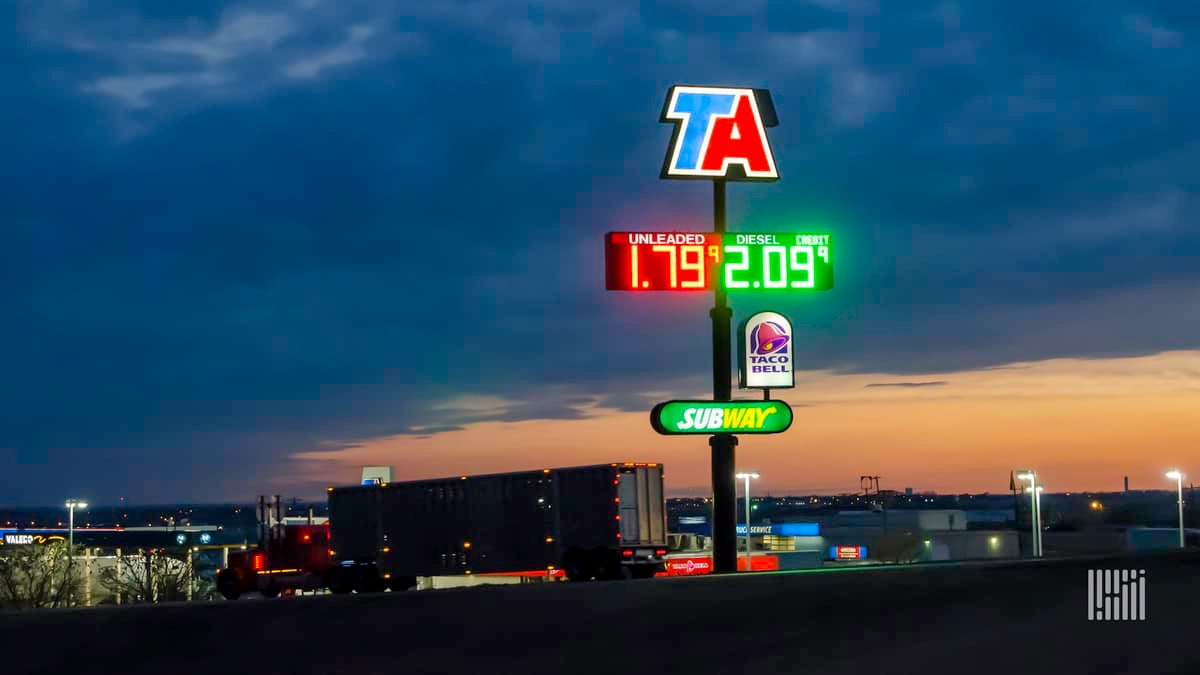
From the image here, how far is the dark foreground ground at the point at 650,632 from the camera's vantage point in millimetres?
16016

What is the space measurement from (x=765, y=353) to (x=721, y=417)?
8.07ft

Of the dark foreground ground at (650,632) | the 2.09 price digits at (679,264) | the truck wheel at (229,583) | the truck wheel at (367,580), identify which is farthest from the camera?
the truck wheel at (229,583)

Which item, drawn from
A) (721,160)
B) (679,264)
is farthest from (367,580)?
(721,160)

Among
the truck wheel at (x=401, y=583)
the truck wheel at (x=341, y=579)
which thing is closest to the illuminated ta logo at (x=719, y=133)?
the truck wheel at (x=401, y=583)

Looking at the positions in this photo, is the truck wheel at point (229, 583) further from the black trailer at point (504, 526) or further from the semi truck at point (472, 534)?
the black trailer at point (504, 526)

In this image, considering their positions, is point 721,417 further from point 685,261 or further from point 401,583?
point 401,583

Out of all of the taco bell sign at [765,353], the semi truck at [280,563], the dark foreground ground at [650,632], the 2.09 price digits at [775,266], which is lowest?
the semi truck at [280,563]

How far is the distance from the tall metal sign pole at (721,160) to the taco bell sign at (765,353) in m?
0.73

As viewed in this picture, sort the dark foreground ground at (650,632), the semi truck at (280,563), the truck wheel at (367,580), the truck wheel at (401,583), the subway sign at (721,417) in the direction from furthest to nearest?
the semi truck at (280,563) → the truck wheel at (401,583) → the truck wheel at (367,580) → the subway sign at (721,417) → the dark foreground ground at (650,632)

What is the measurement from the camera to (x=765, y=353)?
114 ft

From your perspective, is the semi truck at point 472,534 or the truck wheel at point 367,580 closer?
the semi truck at point 472,534

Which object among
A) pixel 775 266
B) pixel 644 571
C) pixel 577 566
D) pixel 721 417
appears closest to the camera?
pixel 721 417

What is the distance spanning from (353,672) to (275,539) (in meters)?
27.5

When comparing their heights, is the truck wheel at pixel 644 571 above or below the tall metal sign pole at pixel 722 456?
below
